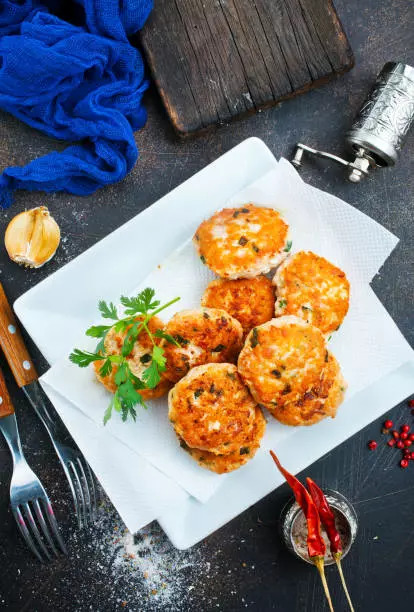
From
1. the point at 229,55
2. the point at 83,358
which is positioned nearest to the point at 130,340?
the point at 83,358

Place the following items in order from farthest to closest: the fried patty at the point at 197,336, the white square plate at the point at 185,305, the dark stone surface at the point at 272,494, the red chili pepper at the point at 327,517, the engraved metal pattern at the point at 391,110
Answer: the dark stone surface at the point at 272,494, the engraved metal pattern at the point at 391,110, the white square plate at the point at 185,305, the red chili pepper at the point at 327,517, the fried patty at the point at 197,336

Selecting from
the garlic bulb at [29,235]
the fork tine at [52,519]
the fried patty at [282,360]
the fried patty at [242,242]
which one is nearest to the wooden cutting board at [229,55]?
the fried patty at [242,242]

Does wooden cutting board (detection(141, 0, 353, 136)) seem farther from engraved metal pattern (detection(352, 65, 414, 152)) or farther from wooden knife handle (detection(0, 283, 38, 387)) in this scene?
wooden knife handle (detection(0, 283, 38, 387))

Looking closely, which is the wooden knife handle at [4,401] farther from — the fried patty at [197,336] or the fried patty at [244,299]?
the fried patty at [244,299]

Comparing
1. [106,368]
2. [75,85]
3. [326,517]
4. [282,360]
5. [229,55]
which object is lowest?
[326,517]

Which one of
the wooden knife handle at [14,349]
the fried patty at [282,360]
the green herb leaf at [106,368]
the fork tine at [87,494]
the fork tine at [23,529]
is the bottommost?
the fork tine at [23,529]

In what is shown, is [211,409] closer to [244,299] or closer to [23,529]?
[244,299]

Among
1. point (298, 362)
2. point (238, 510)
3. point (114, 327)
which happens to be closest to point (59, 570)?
point (238, 510)
